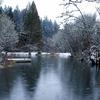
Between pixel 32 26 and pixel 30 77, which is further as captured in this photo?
pixel 32 26

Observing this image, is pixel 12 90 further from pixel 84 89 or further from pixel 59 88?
pixel 84 89

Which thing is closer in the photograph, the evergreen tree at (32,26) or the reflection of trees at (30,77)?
the reflection of trees at (30,77)

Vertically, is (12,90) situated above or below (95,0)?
below

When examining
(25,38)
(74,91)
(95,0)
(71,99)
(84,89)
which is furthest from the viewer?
(25,38)

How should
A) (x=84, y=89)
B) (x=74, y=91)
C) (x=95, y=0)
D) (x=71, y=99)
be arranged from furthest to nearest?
1. (x=84, y=89)
2. (x=74, y=91)
3. (x=71, y=99)
4. (x=95, y=0)

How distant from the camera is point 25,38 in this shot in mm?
84625

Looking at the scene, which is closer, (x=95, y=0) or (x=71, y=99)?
(x=95, y=0)

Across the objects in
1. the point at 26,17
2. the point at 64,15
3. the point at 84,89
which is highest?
the point at 26,17

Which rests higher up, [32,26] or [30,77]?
Answer: [32,26]

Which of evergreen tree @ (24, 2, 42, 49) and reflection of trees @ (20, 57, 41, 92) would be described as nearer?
reflection of trees @ (20, 57, 41, 92)

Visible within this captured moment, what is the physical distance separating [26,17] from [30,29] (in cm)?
328

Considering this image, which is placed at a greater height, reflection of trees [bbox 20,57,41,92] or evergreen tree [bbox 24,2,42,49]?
evergreen tree [bbox 24,2,42,49]

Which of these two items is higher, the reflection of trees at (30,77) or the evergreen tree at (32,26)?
the evergreen tree at (32,26)

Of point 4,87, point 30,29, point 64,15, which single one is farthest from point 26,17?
point 64,15
